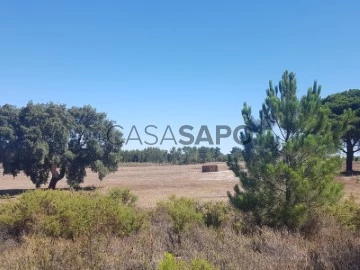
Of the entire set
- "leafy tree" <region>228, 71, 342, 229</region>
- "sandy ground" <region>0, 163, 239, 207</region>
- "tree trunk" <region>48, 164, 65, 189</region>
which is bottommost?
"sandy ground" <region>0, 163, 239, 207</region>

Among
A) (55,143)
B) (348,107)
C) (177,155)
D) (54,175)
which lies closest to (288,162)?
(55,143)

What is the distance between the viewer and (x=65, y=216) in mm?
8781

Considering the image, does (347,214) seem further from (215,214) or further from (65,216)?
(65,216)

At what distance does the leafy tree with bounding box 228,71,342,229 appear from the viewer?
9516 mm

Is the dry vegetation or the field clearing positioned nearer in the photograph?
the dry vegetation

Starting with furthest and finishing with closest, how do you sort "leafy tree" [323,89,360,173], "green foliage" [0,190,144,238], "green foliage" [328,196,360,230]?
1. "leafy tree" [323,89,360,173]
2. "green foliage" [328,196,360,230]
3. "green foliage" [0,190,144,238]

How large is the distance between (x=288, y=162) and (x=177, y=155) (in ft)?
354

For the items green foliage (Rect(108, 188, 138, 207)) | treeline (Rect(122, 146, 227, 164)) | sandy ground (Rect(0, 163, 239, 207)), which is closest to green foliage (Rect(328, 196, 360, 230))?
green foliage (Rect(108, 188, 138, 207))

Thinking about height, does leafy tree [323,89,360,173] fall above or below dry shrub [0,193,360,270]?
above

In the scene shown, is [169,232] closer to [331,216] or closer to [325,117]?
[331,216]

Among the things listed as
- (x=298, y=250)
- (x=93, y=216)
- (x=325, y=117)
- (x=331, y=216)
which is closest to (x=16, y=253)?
(x=93, y=216)

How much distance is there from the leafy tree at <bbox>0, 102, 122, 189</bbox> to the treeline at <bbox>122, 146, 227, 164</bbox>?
243 feet

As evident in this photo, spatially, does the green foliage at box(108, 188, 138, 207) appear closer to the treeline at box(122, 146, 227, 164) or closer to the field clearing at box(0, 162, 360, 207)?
the field clearing at box(0, 162, 360, 207)

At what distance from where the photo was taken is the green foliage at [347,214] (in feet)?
31.7
